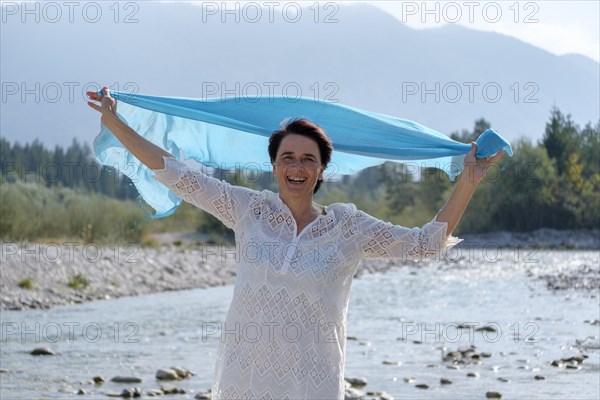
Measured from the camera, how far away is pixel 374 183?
12719 cm

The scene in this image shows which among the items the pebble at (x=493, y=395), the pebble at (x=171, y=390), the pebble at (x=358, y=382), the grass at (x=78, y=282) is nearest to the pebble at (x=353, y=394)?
the pebble at (x=358, y=382)

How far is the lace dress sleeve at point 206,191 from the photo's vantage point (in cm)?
438

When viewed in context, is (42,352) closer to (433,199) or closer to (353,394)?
(353,394)

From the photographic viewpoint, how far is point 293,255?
4.26 metres

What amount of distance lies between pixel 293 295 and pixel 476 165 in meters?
0.92

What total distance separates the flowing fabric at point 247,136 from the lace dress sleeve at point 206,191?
0.78 meters

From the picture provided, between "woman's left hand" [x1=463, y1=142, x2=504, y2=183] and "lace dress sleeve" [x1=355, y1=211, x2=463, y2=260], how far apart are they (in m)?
0.24

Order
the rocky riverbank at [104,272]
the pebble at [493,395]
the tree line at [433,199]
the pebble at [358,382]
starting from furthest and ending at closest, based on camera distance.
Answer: the tree line at [433,199], the rocky riverbank at [104,272], the pebble at [358,382], the pebble at [493,395]

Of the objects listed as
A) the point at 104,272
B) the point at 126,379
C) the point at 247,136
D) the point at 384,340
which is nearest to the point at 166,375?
the point at 126,379

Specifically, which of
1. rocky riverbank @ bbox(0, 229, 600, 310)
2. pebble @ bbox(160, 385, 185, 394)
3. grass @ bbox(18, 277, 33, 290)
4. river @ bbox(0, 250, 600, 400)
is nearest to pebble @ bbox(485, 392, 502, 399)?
river @ bbox(0, 250, 600, 400)

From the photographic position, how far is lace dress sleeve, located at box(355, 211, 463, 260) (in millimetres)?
4242

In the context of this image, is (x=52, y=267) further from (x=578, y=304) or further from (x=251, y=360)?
(x=251, y=360)

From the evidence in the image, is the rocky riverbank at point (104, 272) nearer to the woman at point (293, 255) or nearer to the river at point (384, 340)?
the river at point (384, 340)

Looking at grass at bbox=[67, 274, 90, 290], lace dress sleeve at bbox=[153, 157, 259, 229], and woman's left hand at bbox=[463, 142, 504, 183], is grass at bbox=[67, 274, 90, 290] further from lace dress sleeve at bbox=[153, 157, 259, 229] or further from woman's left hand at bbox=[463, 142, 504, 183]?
woman's left hand at bbox=[463, 142, 504, 183]
